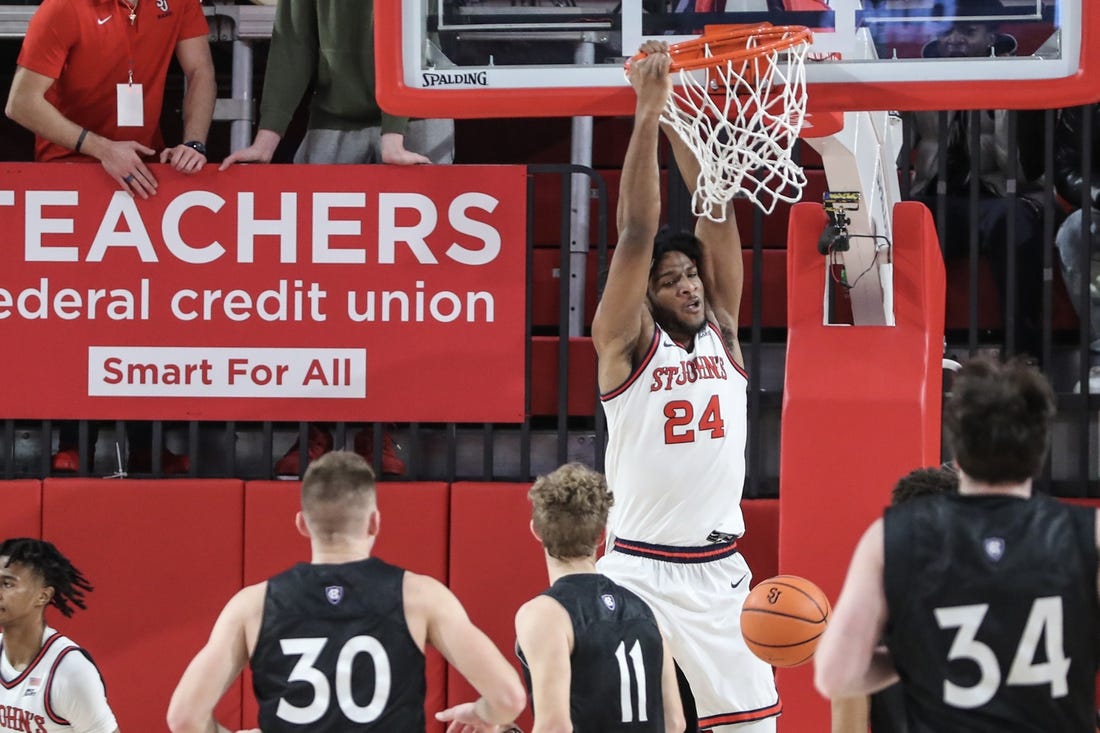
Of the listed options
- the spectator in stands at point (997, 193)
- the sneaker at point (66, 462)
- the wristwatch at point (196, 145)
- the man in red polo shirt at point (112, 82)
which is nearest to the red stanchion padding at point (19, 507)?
the sneaker at point (66, 462)

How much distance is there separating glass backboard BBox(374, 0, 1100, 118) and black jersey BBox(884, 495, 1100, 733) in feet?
5.49

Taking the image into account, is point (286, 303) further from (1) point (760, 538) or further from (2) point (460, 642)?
(2) point (460, 642)

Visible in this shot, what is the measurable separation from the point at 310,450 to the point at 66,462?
985mm

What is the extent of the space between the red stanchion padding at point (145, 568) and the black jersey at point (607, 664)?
2378 millimetres

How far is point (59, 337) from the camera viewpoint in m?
5.84

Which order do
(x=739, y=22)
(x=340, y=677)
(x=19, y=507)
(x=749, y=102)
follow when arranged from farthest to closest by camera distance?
(x=19, y=507), (x=739, y=22), (x=749, y=102), (x=340, y=677)

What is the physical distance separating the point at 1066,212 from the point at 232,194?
365 centimetres

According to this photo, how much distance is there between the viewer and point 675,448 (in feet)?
15.9

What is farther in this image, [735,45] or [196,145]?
[196,145]

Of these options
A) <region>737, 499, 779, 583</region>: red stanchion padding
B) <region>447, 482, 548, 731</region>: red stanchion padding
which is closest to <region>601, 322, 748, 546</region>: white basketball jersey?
<region>737, 499, 779, 583</region>: red stanchion padding

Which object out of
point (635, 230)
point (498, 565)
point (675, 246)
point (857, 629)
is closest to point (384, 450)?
point (498, 565)

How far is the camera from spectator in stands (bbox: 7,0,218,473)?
19.4 ft

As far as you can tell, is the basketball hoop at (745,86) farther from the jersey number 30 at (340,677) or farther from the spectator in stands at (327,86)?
the spectator in stands at (327,86)

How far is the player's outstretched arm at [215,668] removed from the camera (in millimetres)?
3324
